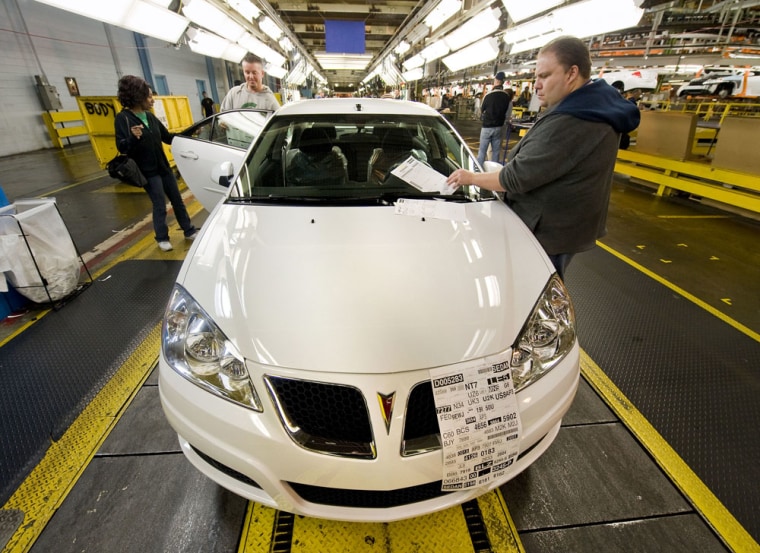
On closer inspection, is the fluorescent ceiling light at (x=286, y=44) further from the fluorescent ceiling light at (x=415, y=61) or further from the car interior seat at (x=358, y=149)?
the car interior seat at (x=358, y=149)

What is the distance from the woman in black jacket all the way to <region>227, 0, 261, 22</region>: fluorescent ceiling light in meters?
4.93

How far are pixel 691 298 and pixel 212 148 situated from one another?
4357 millimetres

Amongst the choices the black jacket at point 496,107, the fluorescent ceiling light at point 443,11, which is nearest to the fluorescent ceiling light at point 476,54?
the fluorescent ceiling light at point 443,11

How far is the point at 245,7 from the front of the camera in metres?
7.08

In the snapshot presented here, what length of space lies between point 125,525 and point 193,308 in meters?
0.86

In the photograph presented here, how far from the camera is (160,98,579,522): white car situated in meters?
1.00

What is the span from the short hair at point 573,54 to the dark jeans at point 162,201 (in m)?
3.47

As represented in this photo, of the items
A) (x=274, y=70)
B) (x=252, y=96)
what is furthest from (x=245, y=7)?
(x=274, y=70)

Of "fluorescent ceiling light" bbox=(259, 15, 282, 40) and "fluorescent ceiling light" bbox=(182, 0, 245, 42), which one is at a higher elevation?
"fluorescent ceiling light" bbox=(259, 15, 282, 40)

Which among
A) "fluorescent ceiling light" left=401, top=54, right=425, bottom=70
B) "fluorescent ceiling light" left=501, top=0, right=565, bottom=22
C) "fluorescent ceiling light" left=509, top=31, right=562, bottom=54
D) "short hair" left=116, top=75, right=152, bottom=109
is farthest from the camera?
"fluorescent ceiling light" left=401, top=54, right=425, bottom=70

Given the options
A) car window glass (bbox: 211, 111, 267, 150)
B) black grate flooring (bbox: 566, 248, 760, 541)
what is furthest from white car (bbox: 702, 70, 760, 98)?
car window glass (bbox: 211, 111, 267, 150)

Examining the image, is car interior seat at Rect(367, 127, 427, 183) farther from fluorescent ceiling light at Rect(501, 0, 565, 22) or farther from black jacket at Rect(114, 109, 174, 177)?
fluorescent ceiling light at Rect(501, 0, 565, 22)

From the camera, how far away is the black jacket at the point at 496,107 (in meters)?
6.23

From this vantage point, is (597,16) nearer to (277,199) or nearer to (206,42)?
(277,199)
